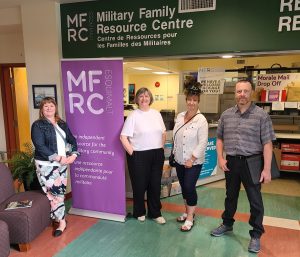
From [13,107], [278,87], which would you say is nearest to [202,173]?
[278,87]

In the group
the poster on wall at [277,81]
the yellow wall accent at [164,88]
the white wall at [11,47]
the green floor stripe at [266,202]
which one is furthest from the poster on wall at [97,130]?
the yellow wall accent at [164,88]

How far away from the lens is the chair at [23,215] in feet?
8.04

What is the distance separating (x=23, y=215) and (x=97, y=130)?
42.9 inches

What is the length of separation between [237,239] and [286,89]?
119 inches

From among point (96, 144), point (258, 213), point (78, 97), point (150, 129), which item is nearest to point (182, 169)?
point (150, 129)

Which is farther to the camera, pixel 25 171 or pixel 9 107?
pixel 9 107

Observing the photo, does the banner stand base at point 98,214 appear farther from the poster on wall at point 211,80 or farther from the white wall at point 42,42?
the poster on wall at point 211,80

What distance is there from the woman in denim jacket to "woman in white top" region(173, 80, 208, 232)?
113 centimetres

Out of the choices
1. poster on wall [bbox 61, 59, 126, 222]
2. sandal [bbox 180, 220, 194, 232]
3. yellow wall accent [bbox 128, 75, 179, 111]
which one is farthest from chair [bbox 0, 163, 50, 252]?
yellow wall accent [bbox 128, 75, 179, 111]

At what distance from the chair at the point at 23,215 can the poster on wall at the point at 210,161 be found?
2372mm

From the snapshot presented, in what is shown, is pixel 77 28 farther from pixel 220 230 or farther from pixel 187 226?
pixel 220 230

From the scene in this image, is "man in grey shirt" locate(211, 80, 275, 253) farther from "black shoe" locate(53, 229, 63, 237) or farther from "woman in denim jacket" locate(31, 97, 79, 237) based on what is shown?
"black shoe" locate(53, 229, 63, 237)

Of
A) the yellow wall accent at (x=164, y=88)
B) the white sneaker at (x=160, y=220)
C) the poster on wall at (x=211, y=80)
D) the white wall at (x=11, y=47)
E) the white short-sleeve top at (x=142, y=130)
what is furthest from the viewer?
the yellow wall accent at (x=164, y=88)

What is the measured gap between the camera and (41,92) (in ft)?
11.6
